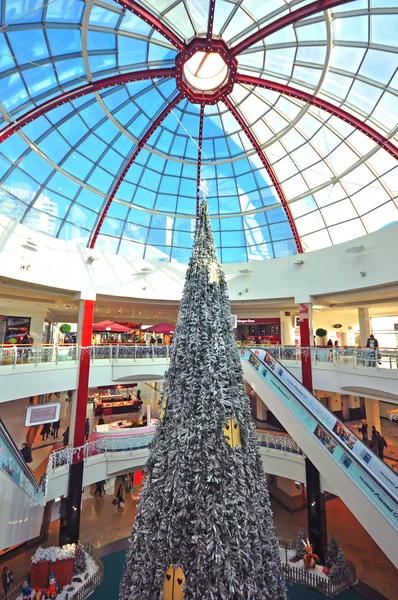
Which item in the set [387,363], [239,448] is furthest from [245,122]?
[239,448]

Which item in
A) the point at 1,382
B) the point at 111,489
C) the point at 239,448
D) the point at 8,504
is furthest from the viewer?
the point at 111,489

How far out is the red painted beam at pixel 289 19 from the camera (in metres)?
9.34

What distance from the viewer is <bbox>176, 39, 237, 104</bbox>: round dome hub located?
42.1 ft

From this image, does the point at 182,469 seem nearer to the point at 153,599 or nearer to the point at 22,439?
the point at 153,599

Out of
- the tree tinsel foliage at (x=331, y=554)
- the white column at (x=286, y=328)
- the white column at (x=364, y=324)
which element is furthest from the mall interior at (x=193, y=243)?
the white column at (x=286, y=328)

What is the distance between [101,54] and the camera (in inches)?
494

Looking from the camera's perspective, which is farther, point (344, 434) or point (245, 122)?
point (245, 122)

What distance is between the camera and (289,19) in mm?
10203

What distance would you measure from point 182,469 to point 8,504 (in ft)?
22.6

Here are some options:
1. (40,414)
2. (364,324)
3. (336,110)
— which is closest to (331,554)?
(40,414)

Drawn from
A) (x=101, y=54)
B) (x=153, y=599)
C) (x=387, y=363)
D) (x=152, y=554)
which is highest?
(x=101, y=54)

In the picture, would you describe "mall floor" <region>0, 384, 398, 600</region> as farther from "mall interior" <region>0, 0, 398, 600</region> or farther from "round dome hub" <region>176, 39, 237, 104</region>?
"round dome hub" <region>176, 39, 237, 104</region>

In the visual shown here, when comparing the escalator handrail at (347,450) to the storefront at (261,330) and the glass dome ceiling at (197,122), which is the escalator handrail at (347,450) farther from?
the storefront at (261,330)

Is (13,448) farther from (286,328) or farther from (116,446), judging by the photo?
(286,328)
